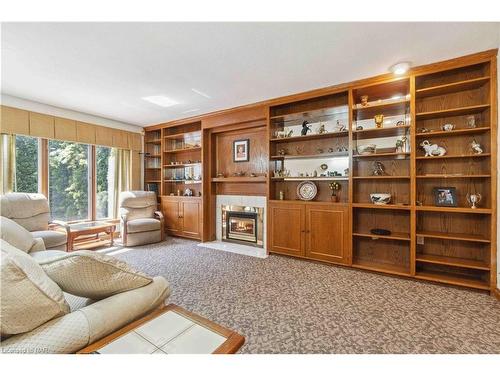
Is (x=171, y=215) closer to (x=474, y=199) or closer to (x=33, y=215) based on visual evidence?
(x=33, y=215)

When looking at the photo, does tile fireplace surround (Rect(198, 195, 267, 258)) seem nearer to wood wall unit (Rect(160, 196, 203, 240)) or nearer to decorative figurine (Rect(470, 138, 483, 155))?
wood wall unit (Rect(160, 196, 203, 240))

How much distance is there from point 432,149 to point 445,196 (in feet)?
1.87

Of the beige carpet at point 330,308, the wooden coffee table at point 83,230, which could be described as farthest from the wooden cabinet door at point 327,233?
the wooden coffee table at point 83,230

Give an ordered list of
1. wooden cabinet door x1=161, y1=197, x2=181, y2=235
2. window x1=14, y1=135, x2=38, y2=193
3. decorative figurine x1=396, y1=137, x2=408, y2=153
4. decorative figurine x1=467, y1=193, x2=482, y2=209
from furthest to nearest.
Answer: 1. wooden cabinet door x1=161, y1=197, x2=181, y2=235
2. window x1=14, y1=135, x2=38, y2=193
3. decorative figurine x1=396, y1=137, x2=408, y2=153
4. decorative figurine x1=467, y1=193, x2=482, y2=209

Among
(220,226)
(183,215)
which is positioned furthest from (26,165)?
(220,226)

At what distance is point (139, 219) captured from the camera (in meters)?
4.60

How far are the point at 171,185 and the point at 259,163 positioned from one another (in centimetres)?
238

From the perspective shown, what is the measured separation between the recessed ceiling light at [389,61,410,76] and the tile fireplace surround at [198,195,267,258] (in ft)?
8.40

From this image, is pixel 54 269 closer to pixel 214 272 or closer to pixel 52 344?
pixel 52 344

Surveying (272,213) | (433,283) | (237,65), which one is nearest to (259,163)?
(272,213)

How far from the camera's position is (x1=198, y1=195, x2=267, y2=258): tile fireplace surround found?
4012 mm

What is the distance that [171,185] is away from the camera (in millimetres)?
5539

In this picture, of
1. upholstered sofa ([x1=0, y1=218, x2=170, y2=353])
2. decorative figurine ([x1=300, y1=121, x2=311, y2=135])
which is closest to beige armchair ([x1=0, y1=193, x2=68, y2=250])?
upholstered sofa ([x1=0, y1=218, x2=170, y2=353])

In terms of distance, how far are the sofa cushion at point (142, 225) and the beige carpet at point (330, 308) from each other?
1047mm
